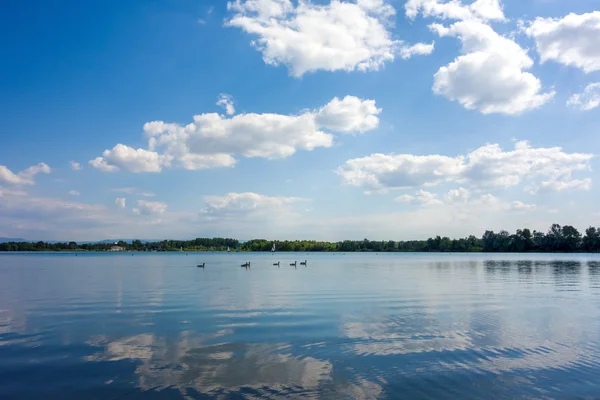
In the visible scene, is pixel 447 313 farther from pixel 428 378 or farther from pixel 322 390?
pixel 322 390

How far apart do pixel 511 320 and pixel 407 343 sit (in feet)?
28.5

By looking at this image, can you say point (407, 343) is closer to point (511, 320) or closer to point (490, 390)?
point (490, 390)

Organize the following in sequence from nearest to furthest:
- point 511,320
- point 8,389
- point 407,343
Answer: point 8,389 → point 407,343 → point 511,320

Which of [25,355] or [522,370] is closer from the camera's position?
[522,370]

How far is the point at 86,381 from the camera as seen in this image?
41.7 ft

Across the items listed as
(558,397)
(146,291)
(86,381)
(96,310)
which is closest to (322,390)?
(558,397)

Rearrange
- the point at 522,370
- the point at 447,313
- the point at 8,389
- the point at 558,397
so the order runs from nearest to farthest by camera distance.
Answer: the point at 558,397 → the point at 8,389 → the point at 522,370 → the point at 447,313

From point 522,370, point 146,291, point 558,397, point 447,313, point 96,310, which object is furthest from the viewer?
point 146,291

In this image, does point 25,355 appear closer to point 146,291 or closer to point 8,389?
point 8,389

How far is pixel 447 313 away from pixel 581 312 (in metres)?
8.37

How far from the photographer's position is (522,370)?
1359 centimetres

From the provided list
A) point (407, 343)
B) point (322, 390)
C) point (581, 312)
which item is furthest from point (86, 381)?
point (581, 312)

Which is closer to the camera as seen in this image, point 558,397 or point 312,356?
point 558,397

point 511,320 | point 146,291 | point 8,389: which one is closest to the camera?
point 8,389
